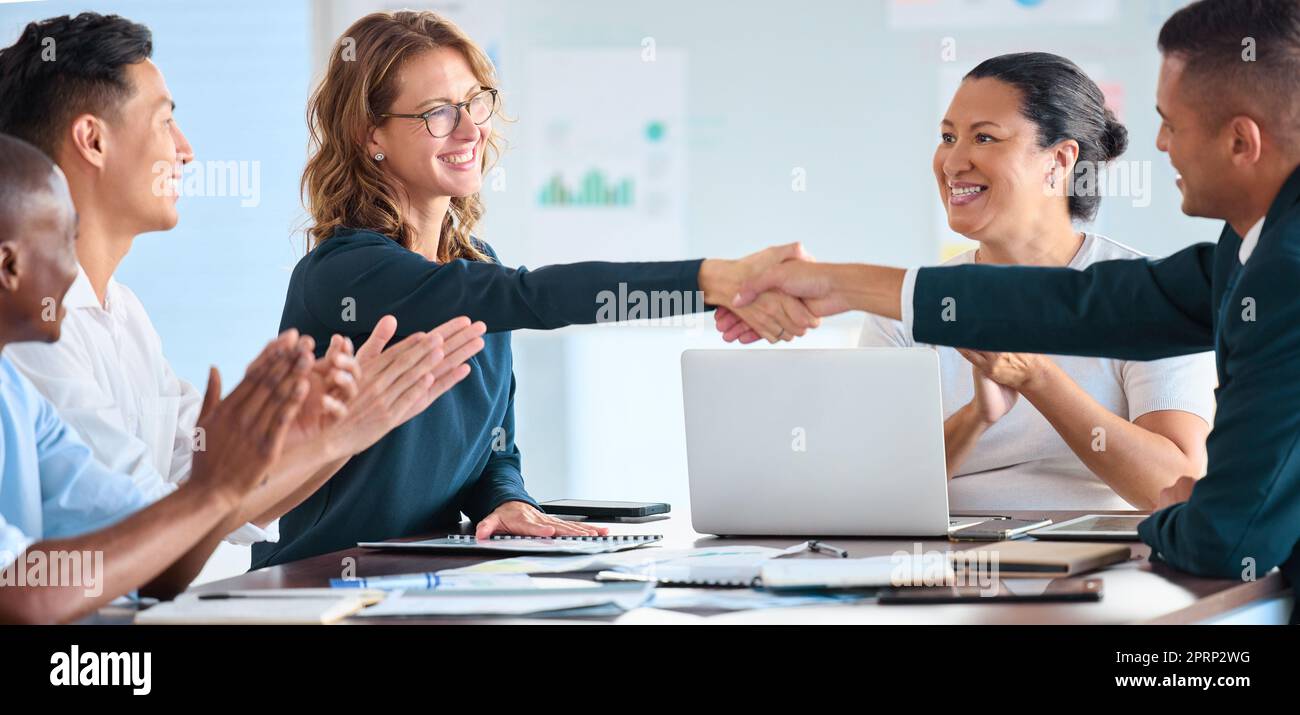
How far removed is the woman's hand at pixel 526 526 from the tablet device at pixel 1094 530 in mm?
642

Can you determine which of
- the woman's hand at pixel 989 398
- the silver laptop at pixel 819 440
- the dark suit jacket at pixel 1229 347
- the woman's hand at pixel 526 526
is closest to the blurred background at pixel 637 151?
the woman's hand at pixel 989 398

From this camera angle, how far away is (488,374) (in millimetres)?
2229

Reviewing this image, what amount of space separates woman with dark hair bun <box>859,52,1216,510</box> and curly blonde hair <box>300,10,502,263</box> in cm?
98

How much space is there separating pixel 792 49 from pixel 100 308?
234cm

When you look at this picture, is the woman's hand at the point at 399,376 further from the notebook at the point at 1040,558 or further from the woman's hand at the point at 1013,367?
the woman's hand at the point at 1013,367

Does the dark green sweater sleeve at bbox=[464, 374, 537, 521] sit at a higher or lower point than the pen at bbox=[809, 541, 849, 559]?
higher

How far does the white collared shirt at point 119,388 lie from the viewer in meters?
2.04

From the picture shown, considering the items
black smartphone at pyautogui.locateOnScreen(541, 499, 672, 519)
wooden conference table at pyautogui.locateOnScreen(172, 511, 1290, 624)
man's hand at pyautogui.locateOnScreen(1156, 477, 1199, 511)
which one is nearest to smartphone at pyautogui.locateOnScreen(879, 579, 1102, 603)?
wooden conference table at pyautogui.locateOnScreen(172, 511, 1290, 624)

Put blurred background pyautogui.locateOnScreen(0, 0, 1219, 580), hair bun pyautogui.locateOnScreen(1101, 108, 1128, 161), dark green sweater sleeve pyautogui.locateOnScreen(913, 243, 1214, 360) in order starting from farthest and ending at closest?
blurred background pyautogui.locateOnScreen(0, 0, 1219, 580)
hair bun pyautogui.locateOnScreen(1101, 108, 1128, 161)
dark green sweater sleeve pyautogui.locateOnScreen(913, 243, 1214, 360)

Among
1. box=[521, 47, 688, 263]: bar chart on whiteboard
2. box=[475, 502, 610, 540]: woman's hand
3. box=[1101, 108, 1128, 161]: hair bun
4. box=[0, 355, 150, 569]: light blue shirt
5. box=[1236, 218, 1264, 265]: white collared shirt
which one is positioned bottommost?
box=[475, 502, 610, 540]: woman's hand

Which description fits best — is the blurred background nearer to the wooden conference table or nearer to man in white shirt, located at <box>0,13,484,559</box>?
man in white shirt, located at <box>0,13,484,559</box>

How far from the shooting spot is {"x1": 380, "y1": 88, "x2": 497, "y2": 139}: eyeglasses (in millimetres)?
2219

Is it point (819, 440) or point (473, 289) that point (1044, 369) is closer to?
point (819, 440)
